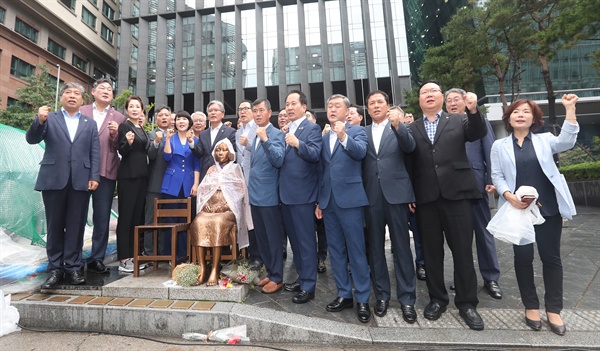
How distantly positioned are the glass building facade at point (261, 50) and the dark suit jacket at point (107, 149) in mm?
25651

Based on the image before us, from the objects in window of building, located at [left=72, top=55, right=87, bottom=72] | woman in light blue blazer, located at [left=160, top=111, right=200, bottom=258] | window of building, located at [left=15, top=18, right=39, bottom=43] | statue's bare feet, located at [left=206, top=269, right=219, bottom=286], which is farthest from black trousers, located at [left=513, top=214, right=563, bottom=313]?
window of building, located at [left=72, top=55, right=87, bottom=72]

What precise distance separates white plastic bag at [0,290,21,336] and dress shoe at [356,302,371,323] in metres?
3.45

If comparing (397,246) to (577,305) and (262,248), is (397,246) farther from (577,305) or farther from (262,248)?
(577,305)

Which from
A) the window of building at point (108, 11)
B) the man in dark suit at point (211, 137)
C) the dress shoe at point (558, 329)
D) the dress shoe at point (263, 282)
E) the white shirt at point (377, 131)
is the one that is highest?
the window of building at point (108, 11)

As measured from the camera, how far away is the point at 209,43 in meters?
31.8

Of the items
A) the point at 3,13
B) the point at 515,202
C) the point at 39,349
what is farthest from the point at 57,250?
the point at 3,13

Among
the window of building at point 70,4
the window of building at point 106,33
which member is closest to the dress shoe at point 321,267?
the window of building at point 70,4

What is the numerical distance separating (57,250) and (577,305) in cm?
598

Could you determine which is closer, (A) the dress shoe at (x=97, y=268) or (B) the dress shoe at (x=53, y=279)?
(B) the dress shoe at (x=53, y=279)

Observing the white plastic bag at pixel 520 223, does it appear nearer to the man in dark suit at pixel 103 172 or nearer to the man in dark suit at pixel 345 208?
the man in dark suit at pixel 345 208

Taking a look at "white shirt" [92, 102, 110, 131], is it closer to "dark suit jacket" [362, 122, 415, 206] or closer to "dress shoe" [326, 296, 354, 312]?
"dark suit jacket" [362, 122, 415, 206]

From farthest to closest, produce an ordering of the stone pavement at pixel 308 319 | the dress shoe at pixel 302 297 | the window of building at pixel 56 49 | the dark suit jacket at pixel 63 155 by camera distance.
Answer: the window of building at pixel 56 49, the dark suit jacket at pixel 63 155, the dress shoe at pixel 302 297, the stone pavement at pixel 308 319

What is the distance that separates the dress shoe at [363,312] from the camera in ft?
9.89

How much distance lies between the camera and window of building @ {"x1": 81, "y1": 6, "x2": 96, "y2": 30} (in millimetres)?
32188
